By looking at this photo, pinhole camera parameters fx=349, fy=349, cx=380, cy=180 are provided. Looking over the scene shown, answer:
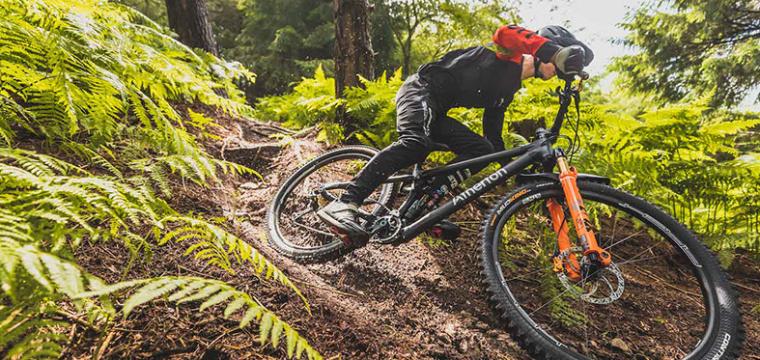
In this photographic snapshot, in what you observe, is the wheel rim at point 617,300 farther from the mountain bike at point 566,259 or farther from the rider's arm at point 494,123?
the rider's arm at point 494,123

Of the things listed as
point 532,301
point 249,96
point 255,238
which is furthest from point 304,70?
point 532,301

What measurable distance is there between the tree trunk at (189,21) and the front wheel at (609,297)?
5.12 metres

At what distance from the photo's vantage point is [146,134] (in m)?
2.14

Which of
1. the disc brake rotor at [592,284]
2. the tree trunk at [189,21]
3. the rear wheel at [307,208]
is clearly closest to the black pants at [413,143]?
the rear wheel at [307,208]

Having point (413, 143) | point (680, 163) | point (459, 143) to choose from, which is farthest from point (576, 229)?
point (680, 163)

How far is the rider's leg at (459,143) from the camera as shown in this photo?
2678 millimetres

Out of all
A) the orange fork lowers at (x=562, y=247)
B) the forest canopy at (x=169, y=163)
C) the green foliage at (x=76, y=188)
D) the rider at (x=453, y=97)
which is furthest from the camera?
the rider at (x=453, y=97)

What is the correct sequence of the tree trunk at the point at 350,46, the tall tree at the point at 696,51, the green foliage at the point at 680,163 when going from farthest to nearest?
the tall tree at the point at 696,51 < the tree trunk at the point at 350,46 < the green foliage at the point at 680,163

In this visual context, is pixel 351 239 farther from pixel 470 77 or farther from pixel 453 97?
pixel 470 77

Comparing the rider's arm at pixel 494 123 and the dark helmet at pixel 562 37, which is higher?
the dark helmet at pixel 562 37

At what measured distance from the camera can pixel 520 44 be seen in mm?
2490

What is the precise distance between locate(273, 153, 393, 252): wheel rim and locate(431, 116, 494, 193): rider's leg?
0.61 meters

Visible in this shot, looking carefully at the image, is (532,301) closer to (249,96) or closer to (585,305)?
(585,305)

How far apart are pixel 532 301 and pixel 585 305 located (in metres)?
0.33
